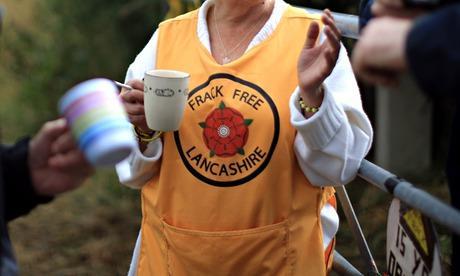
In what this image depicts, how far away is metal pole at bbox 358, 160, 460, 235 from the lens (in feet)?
5.52

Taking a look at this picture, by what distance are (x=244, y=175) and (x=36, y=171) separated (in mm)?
672

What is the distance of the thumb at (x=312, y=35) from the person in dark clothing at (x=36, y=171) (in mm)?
680

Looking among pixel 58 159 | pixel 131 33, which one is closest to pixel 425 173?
pixel 131 33

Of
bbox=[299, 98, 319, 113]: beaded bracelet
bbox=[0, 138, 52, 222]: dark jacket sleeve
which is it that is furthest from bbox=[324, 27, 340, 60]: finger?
bbox=[0, 138, 52, 222]: dark jacket sleeve

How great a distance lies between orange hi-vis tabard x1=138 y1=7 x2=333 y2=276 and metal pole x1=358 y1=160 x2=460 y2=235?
0.70 ft

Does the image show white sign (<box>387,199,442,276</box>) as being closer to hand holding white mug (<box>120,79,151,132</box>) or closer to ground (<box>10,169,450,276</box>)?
hand holding white mug (<box>120,79,151,132</box>)

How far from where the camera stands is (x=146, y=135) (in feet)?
7.87

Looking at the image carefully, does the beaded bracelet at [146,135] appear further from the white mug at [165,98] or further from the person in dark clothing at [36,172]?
the person in dark clothing at [36,172]

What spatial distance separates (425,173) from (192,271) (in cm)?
312

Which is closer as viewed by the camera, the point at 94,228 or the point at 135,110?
the point at 135,110

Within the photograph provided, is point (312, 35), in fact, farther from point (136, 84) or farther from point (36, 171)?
point (36, 171)

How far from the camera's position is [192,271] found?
2.33 meters

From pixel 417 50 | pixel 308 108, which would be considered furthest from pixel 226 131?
pixel 417 50

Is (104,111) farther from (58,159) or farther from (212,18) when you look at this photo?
(212,18)
